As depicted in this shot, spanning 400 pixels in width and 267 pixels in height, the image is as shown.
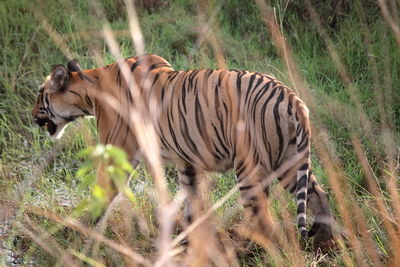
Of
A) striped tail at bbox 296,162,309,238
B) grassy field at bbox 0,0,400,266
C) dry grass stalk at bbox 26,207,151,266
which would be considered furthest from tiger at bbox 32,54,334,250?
dry grass stalk at bbox 26,207,151,266

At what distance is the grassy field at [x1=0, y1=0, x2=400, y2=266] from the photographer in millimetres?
3867

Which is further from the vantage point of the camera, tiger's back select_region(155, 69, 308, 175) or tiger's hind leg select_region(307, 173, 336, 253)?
tiger's hind leg select_region(307, 173, 336, 253)

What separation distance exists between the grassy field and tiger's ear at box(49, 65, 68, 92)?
0.43 meters

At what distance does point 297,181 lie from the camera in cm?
358

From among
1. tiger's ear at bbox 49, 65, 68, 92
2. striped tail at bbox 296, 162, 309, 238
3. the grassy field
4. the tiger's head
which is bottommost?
the grassy field

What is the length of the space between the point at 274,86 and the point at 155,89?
814 mm

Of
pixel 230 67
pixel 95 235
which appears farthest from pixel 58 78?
pixel 230 67

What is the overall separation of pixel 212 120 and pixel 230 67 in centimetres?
218

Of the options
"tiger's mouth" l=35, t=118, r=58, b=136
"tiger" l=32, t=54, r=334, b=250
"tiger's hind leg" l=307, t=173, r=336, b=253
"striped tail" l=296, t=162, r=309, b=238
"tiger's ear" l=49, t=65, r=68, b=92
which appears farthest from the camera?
"tiger's mouth" l=35, t=118, r=58, b=136

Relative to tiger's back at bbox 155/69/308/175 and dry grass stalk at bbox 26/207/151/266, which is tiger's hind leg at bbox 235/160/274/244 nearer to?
tiger's back at bbox 155/69/308/175

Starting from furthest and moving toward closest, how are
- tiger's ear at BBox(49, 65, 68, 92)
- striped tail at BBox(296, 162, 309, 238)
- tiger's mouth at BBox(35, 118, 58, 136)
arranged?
tiger's mouth at BBox(35, 118, 58, 136), tiger's ear at BBox(49, 65, 68, 92), striped tail at BBox(296, 162, 309, 238)

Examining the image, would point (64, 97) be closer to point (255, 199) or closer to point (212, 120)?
point (212, 120)

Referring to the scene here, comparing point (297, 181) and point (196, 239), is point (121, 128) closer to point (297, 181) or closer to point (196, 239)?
point (297, 181)

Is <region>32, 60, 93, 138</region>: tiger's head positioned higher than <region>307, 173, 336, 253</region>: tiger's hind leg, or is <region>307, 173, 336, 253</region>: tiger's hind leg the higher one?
<region>32, 60, 93, 138</region>: tiger's head
